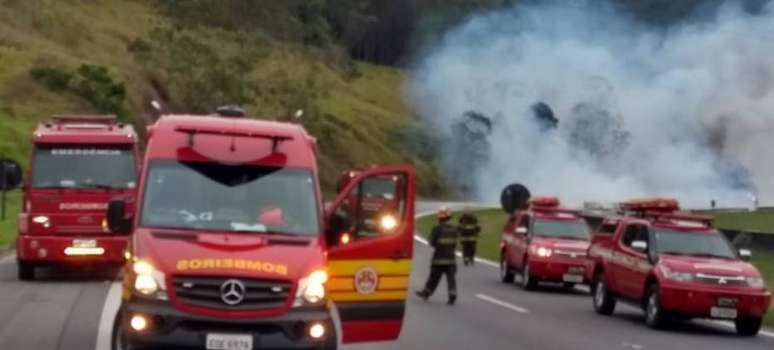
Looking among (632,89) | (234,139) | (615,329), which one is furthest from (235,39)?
(234,139)

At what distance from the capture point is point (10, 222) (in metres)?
48.4

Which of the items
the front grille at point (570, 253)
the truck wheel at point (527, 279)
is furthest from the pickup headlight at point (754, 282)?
the truck wheel at point (527, 279)

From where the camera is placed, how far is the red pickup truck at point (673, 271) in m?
24.9

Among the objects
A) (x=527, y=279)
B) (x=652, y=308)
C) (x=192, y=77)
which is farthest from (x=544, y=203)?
(x=192, y=77)

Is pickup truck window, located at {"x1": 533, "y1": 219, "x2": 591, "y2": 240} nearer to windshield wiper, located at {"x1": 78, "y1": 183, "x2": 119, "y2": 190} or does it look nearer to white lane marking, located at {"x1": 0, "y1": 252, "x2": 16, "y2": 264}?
windshield wiper, located at {"x1": 78, "y1": 183, "x2": 119, "y2": 190}

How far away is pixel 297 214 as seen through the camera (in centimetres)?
1549

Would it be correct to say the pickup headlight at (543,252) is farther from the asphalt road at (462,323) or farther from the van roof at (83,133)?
the van roof at (83,133)

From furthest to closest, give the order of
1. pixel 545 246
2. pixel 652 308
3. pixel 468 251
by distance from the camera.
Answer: pixel 468 251 < pixel 545 246 < pixel 652 308

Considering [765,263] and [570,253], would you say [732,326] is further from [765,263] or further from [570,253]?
[765,263]

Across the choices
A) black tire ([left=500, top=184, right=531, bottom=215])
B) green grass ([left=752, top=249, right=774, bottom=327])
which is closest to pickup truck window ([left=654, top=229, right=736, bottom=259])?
green grass ([left=752, top=249, right=774, bottom=327])

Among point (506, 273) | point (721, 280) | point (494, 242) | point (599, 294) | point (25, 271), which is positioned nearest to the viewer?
point (721, 280)

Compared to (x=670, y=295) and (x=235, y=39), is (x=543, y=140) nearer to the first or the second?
(x=235, y=39)

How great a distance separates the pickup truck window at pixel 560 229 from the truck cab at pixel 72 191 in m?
9.99

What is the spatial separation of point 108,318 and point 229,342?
8.05 m
